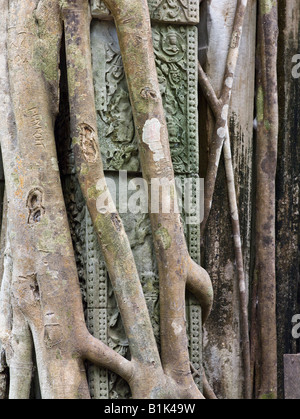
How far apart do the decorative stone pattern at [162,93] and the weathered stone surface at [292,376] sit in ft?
3.23

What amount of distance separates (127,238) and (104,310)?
0.32m

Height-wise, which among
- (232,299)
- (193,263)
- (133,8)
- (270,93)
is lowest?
(232,299)

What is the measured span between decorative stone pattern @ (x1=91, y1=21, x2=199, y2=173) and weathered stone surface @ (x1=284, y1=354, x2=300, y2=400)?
3.23ft

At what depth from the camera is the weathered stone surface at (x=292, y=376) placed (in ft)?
10.5

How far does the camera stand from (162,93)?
3.16m

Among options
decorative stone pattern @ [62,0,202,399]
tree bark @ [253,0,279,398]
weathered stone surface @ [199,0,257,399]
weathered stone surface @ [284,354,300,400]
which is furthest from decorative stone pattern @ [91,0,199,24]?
weathered stone surface @ [284,354,300,400]

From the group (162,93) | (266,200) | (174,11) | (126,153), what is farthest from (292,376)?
(174,11)

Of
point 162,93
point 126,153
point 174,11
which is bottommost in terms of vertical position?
point 126,153

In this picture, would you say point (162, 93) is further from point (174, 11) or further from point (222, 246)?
point (222, 246)

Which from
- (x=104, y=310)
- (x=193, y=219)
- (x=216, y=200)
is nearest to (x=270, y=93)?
(x=216, y=200)

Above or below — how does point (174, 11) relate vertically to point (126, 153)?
above

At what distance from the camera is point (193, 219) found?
3.17 meters

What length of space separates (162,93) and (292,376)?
143 centimetres

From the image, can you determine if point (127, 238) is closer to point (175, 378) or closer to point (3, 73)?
point (175, 378)
